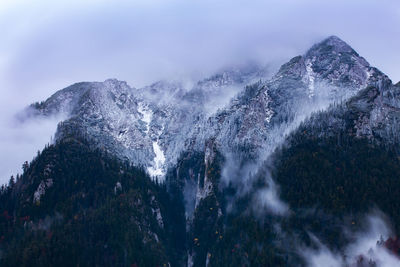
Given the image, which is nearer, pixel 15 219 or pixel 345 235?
pixel 345 235

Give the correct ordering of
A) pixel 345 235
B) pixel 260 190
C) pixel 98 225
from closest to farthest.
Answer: pixel 345 235
pixel 98 225
pixel 260 190

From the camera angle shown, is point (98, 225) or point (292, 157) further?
point (292, 157)

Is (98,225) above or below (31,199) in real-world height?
below

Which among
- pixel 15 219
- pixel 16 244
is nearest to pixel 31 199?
pixel 15 219

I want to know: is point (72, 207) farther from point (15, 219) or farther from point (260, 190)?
point (260, 190)

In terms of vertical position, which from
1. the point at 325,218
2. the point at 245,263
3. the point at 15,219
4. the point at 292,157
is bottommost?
the point at 245,263

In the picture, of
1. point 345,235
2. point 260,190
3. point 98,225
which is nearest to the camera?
point 345,235

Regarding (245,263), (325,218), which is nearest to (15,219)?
(245,263)

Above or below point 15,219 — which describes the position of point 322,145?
above

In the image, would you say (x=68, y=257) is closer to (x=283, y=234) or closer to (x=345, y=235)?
(x=283, y=234)
